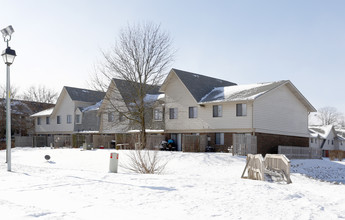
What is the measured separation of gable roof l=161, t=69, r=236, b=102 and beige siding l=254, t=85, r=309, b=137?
21.6ft

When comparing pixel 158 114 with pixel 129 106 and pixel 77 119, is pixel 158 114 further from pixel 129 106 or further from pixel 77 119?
pixel 77 119

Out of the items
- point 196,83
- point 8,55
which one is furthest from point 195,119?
point 8,55

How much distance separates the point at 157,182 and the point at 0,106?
5294 centimetres

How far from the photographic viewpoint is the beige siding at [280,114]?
33625mm

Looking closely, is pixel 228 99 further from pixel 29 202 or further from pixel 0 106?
pixel 0 106

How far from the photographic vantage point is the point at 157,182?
10984 millimetres

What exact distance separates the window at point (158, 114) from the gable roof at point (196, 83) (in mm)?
2492

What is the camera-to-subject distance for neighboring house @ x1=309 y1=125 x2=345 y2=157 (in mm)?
66494

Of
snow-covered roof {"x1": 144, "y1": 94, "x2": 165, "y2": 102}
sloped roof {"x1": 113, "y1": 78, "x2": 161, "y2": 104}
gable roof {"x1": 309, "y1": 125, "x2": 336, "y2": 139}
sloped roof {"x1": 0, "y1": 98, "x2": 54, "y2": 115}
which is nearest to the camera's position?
sloped roof {"x1": 113, "y1": 78, "x2": 161, "y2": 104}

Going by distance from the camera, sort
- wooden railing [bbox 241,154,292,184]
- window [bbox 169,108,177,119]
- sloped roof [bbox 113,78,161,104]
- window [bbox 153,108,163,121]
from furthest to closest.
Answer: window [bbox 153,108,163,121] → window [bbox 169,108,177,119] → sloped roof [bbox 113,78,161,104] → wooden railing [bbox 241,154,292,184]

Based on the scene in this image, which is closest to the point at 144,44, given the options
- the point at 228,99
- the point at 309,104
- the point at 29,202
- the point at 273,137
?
the point at 228,99

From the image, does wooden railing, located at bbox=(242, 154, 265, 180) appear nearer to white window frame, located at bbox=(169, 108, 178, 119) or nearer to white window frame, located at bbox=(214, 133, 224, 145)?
white window frame, located at bbox=(214, 133, 224, 145)

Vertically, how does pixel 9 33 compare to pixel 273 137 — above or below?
above

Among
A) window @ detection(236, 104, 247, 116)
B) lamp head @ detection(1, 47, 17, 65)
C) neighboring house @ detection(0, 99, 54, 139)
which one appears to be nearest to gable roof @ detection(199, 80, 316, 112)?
window @ detection(236, 104, 247, 116)
